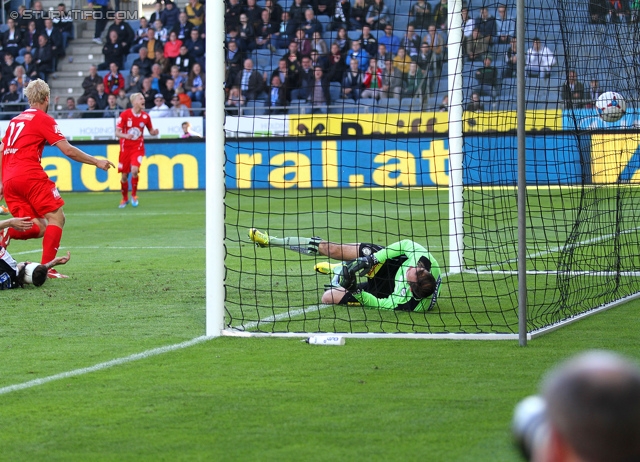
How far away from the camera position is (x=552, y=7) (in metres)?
7.70

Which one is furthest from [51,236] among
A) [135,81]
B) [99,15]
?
[99,15]

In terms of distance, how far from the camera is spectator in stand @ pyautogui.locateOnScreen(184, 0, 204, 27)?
2897 cm

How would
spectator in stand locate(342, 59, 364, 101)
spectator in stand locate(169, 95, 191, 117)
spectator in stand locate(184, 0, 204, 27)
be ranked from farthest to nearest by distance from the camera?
spectator in stand locate(184, 0, 204, 27) < spectator in stand locate(169, 95, 191, 117) < spectator in stand locate(342, 59, 364, 101)

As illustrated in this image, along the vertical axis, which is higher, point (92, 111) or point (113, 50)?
point (113, 50)

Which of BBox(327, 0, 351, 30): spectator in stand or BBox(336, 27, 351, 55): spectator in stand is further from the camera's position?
BBox(336, 27, 351, 55): spectator in stand

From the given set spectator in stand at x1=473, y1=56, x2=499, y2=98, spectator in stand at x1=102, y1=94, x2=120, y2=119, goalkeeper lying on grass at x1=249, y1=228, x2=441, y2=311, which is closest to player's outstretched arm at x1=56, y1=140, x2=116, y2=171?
goalkeeper lying on grass at x1=249, y1=228, x2=441, y2=311

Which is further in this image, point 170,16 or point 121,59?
point 121,59

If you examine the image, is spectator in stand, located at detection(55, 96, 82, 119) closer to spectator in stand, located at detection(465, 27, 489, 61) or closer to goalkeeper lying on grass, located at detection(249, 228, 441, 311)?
spectator in stand, located at detection(465, 27, 489, 61)

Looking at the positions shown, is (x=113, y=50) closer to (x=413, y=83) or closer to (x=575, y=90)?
(x=413, y=83)

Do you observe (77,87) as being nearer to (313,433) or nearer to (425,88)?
(425,88)

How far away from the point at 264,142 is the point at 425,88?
170 inches

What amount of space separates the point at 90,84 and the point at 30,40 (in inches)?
159

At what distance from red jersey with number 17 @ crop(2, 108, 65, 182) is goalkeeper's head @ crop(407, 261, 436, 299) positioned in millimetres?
4115

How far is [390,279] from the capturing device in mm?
7707
